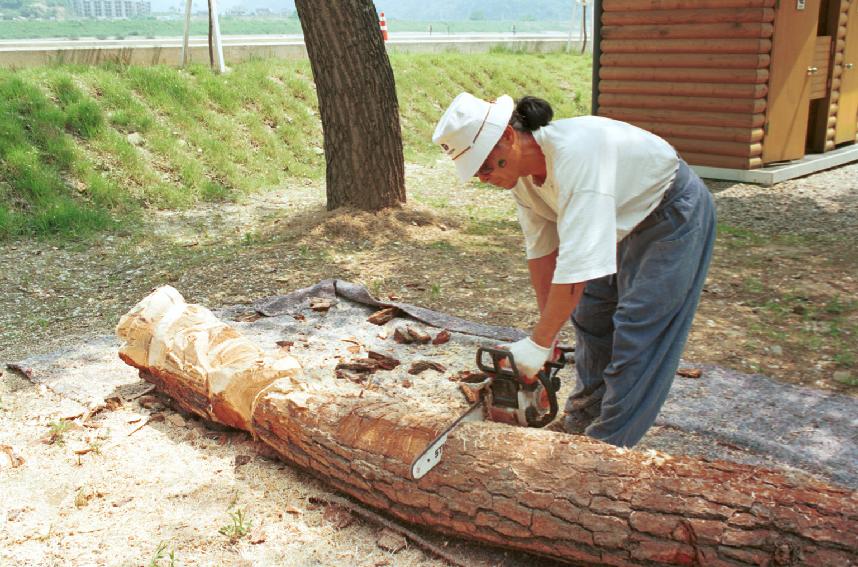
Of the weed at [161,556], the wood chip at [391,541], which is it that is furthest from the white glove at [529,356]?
the weed at [161,556]

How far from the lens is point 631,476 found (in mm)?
2354

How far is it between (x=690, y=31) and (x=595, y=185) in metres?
7.12

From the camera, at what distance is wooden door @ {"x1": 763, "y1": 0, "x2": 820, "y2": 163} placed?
8.15 meters

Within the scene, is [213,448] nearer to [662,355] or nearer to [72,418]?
[72,418]

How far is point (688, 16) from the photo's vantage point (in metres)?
8.45

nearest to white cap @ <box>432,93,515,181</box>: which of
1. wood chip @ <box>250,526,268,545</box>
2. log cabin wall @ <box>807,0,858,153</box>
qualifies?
wood chip @ <box>250,526,268,545</box>

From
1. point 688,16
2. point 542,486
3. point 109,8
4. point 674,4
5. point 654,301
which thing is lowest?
point 542,486

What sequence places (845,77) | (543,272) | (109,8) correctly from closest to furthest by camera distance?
(543,272), (845,77), (109,8)

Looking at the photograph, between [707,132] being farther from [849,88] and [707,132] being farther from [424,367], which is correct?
[424,367]

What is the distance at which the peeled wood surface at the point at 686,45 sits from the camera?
8031 millimetres

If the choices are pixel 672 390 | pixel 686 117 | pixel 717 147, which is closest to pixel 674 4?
pixel 686 117

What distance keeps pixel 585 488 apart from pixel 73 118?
8076 millimetres

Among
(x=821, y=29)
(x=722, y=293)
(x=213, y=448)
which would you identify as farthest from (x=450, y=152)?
(x=821, y=29)

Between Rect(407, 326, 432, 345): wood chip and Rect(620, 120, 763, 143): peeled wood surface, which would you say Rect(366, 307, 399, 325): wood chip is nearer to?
Rect(407, 326, 432, 345): wood chip
